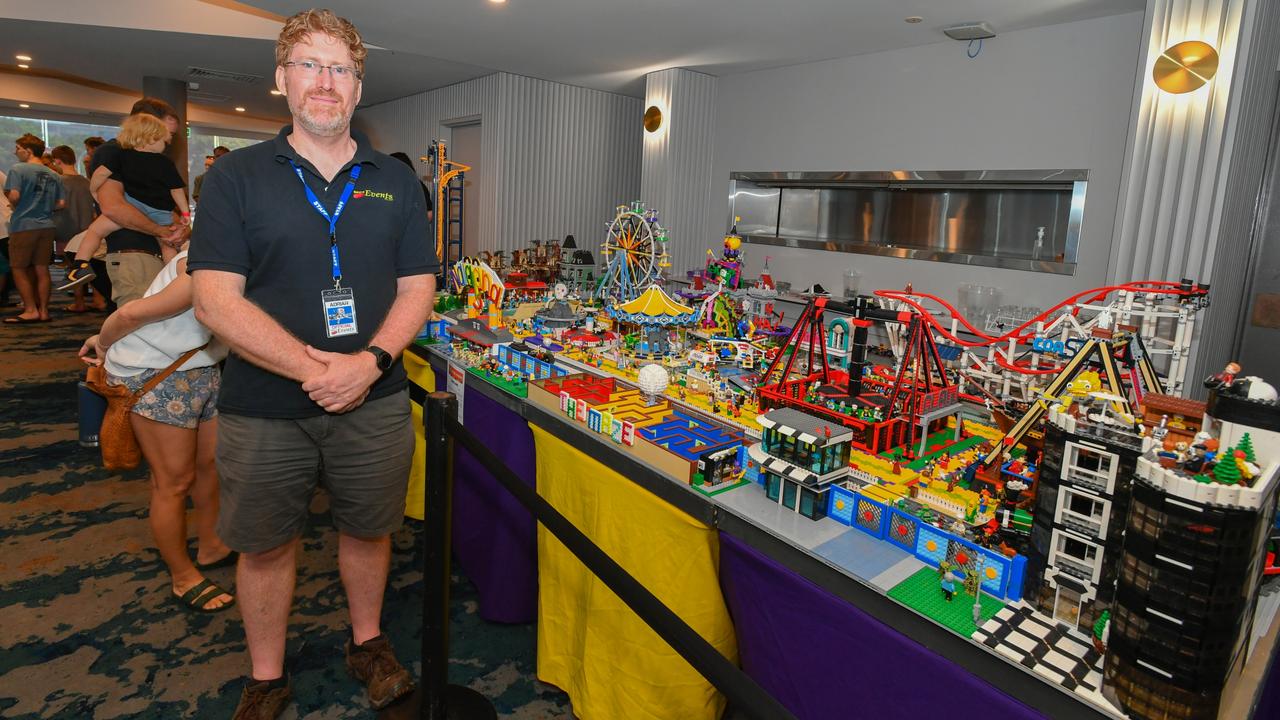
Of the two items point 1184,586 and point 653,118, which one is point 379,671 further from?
point 653,118

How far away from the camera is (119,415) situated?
2383 mm

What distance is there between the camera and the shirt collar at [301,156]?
1.73 meters

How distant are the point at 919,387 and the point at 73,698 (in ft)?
9.10

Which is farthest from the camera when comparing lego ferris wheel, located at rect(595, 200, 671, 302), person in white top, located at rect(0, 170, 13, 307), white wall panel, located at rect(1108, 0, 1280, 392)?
person in white top, located at rect(0, 170, 13, 307)

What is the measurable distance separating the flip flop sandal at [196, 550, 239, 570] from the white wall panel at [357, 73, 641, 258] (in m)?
5.40

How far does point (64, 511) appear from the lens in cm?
331

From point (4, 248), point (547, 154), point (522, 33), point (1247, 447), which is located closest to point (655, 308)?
point (1247, 447)

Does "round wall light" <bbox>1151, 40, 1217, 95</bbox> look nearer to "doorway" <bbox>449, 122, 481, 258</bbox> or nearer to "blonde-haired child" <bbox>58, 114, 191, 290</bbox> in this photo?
"blonde-haired child" <bbox>58, 114, 191, 290</bbox>

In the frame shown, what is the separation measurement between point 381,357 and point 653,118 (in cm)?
580

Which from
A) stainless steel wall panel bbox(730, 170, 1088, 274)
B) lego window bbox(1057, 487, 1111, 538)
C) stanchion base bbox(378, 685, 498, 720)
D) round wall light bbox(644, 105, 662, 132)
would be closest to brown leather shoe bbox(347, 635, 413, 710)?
stanchion base bbox(378, 685, 498, 720)

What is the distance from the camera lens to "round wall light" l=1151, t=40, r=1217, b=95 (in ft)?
12.1

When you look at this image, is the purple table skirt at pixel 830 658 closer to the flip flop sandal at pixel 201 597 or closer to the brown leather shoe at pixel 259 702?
the brown leather shoe at pixel 259 702

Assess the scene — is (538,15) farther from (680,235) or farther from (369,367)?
(369,367)

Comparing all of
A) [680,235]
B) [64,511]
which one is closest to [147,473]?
[64,511]
